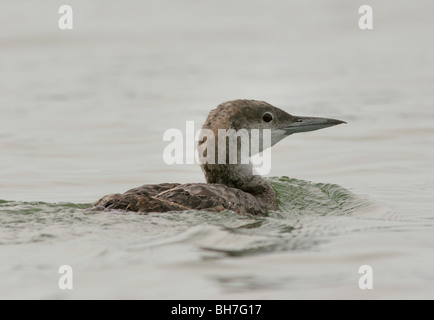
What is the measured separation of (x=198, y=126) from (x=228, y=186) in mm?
4983

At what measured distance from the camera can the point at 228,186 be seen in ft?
31.1

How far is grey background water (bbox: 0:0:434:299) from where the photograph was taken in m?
7.05

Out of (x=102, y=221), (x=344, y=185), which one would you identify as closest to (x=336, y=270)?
(x=102, y=221)

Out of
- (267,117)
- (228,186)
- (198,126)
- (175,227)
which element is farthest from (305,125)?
(198,126)

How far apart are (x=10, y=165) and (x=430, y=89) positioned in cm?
759

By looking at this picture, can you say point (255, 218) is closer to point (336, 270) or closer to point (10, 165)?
point (336, 270)

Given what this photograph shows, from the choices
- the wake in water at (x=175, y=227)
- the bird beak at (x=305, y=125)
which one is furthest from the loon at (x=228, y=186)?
the wake in water at (x=175, y=227)

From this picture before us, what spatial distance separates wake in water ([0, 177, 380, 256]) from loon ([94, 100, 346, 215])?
120 millimetres

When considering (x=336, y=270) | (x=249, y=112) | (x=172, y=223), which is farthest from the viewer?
(x=249, y=112)

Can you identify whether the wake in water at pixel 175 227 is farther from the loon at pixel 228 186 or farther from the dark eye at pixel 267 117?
the dark eye at pixel 267 117

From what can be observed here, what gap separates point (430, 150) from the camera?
13.2 m

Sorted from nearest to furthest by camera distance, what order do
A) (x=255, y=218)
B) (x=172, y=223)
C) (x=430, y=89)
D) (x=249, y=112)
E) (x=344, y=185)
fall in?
(x=172, y=223) < (x=255, y=218) < (x=249, y=112) < (x=344, y=185) < (x=430, y=89)

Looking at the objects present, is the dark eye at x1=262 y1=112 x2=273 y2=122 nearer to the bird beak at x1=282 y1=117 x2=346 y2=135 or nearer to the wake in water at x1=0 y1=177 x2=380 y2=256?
the bird beak at x1=282 y1=117 x2=346 y2=135

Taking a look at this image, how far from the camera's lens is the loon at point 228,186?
8195 millimetres
